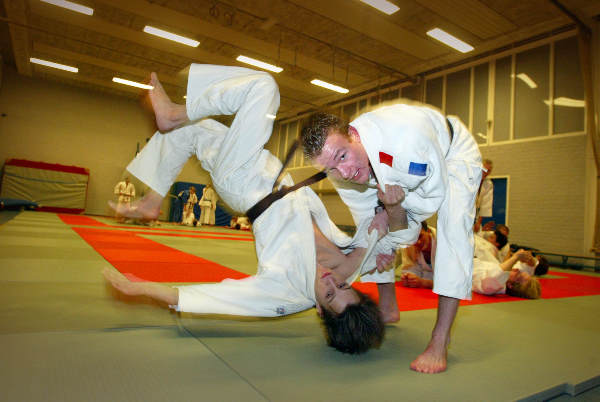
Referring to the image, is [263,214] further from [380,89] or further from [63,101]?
[63,101]

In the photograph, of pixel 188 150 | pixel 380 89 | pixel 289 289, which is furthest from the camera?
pixel 380 89

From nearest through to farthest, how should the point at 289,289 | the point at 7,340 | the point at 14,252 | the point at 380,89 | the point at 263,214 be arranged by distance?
the point at 7,340 → the point at 289,289 → the point at 263,214 → the point at 14,252 → the point at 380,89

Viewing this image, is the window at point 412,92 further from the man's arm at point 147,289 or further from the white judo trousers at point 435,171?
the man's arm at point 147,289

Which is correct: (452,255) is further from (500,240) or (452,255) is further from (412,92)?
(412,92)

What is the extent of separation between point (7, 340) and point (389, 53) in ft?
38.4

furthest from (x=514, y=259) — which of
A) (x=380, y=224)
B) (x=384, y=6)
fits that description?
(x=384, y=6)

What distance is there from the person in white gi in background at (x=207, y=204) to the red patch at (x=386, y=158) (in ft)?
44.4

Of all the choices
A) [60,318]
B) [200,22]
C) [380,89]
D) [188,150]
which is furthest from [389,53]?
[60,318]

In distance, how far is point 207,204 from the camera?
14867 mm

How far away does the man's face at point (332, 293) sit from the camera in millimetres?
1925

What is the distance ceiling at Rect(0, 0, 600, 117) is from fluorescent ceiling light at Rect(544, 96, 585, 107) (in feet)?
5.87

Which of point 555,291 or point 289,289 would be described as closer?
point 289,289

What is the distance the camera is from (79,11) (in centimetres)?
995

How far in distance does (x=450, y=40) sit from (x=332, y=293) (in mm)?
10204
